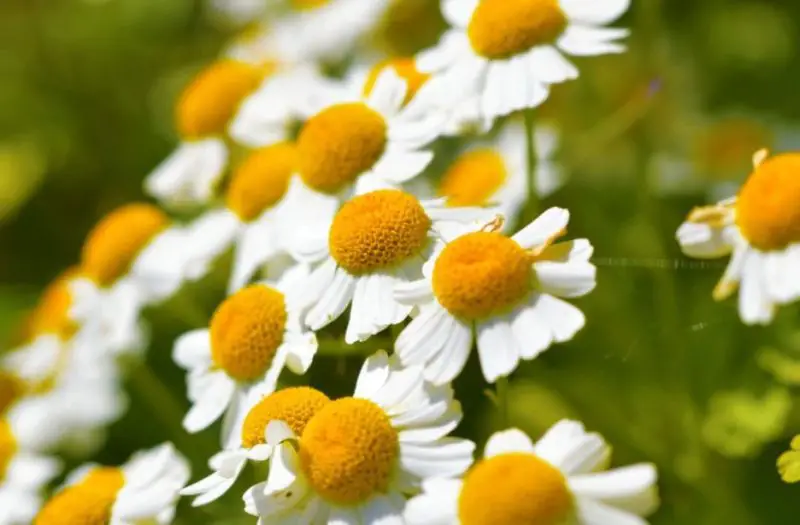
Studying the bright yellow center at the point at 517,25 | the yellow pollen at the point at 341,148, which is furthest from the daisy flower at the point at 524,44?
the yellow pollen at the point at 341,148

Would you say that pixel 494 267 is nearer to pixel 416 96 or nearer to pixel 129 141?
pixel 416 96

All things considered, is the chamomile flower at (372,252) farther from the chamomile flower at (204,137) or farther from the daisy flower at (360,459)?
the chamomile flower at (204,137)

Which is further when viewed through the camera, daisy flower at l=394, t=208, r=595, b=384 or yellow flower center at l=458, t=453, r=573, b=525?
daisy flower at l=394, t=208, r=595, b=384

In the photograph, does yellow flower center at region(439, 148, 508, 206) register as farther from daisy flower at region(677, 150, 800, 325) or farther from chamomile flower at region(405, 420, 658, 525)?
chamomile flower at region(405, 420, 658, 525)

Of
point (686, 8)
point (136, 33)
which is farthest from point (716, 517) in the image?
point (136, 33)

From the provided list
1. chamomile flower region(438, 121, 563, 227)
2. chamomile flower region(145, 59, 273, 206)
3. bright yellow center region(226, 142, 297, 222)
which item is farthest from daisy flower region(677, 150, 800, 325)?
chamomile flower region(145, 59, 273, 206)
